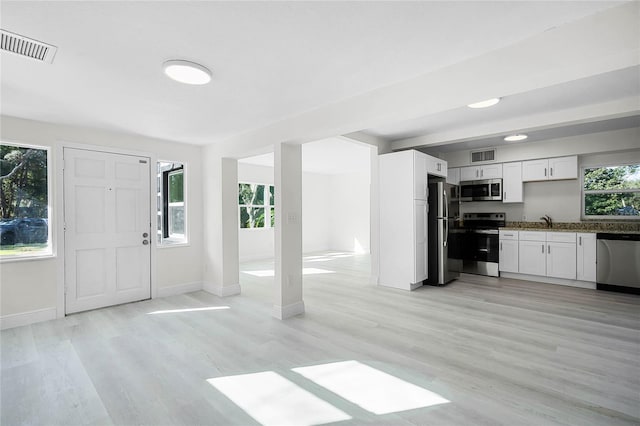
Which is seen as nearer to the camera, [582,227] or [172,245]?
[172,245]

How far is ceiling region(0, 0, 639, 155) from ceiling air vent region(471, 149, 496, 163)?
8.34 feet

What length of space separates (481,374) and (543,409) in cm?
46

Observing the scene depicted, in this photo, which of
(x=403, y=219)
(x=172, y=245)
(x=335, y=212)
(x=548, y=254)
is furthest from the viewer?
(x=335, y=212)

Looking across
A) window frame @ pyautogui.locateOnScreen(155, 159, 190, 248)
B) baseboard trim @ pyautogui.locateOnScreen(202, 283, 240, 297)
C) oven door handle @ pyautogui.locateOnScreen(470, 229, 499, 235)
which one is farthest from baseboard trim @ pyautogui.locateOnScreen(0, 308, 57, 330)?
oven door handle @ pyautogui.locateOnScreen(470, 229, 499, 235)

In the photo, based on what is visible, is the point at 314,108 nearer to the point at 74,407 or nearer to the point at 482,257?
the point at 74,407

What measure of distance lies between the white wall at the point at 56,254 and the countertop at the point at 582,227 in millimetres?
6007

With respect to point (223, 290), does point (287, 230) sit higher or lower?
higher

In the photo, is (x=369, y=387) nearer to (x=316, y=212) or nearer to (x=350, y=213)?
(x=350, y=213)

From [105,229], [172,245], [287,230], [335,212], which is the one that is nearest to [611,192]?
[287,230]

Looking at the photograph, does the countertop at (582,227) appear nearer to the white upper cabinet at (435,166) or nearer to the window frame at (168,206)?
the white upper cabinet at (435,166)

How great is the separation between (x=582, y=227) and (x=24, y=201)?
823 centimetres

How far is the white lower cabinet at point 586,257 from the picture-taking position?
4875 millimetres

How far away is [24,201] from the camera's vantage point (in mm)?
3580

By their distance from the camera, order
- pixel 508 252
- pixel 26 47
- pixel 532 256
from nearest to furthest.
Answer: pixel 26 47, pixel 532 256, pixel 508 252
